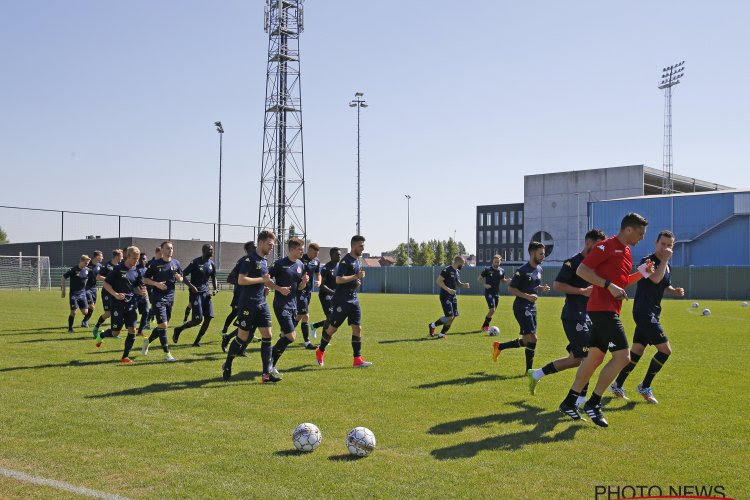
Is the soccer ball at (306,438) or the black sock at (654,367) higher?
the black sock at (654,367)

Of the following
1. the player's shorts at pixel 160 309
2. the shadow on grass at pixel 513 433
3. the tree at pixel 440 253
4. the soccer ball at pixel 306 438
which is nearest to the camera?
the soccer ball at pixel 306 438

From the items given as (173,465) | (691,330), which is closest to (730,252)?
(691,330)

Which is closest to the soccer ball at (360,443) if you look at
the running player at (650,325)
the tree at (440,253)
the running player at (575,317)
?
the running player at (575,317)

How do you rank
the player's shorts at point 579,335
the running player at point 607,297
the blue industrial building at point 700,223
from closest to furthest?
the running player at point 607,297 < the player's shorts at point 579,335 < the blue industrial building at point 700,223

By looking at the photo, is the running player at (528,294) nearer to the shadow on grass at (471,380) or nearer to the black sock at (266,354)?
the shadow on grass at (471,380)

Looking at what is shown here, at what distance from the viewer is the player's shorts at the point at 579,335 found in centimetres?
865

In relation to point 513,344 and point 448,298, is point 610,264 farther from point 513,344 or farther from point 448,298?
point 448,298

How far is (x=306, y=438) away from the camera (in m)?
6.08

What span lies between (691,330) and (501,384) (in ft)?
40.1

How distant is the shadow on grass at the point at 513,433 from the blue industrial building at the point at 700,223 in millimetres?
46368

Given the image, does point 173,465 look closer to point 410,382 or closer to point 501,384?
point 410,382

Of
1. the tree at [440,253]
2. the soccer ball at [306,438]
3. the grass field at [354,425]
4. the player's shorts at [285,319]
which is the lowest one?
the grass field at [354,425]

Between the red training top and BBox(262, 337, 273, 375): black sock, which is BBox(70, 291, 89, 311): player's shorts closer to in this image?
BBox(262, 337, 273, 375): black sock

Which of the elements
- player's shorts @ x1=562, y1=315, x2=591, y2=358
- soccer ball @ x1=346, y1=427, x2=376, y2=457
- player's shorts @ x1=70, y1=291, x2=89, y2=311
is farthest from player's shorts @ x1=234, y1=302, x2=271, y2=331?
player's shorts @ x1=70, y1=291, x2=89, y2=311
